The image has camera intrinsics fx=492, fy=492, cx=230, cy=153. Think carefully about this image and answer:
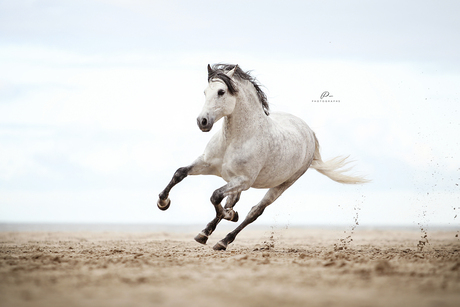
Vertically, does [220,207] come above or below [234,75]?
below

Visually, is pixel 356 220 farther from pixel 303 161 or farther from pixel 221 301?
pixel 221 301

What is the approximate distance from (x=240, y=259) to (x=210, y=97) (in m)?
2.11

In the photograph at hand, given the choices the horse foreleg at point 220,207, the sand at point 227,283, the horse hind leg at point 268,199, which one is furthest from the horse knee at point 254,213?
the sand at point 227,283

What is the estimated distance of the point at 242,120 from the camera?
21.4ft

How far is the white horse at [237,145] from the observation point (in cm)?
629

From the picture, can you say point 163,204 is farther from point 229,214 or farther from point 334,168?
point 334,168

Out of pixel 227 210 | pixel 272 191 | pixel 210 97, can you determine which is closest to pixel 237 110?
pixel 210 97

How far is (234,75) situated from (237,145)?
0.97m

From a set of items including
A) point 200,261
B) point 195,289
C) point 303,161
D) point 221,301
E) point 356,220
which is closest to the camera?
point 221,301

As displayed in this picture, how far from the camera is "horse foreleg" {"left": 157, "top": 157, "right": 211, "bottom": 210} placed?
21.4ft

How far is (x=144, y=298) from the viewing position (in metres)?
2.99

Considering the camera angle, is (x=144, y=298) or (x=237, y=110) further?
(x=237, y=110)

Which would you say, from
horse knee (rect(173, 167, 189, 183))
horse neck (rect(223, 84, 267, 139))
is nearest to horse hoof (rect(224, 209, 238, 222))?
horse knee (rect(173, 167, 189, 183))

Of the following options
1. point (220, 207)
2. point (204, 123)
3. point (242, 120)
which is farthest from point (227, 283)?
point (242, 120)
